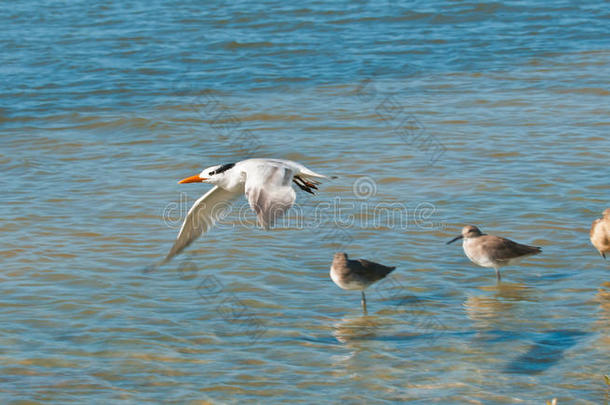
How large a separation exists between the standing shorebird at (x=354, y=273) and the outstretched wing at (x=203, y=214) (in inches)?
55.0

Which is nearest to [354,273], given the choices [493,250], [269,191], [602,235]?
[269,191]

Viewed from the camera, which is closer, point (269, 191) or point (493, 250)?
point (269, 191)

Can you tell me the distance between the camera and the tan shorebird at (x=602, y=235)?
976cm

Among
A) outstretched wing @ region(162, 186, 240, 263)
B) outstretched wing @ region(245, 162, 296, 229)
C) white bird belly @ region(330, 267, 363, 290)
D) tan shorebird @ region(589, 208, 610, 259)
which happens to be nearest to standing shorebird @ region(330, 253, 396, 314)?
white bird belly @ region(330, 267, 363, 290)

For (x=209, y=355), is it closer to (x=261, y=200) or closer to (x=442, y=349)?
(x=261, y=200)

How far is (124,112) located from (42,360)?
1037 cm

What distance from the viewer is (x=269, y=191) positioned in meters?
8.30

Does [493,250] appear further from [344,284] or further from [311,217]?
[311,217]

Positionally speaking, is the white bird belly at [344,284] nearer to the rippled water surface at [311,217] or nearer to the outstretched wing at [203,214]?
the rippled water surface at [311,217]

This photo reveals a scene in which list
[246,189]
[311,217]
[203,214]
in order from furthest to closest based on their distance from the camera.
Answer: [311,217]
[203,214]
[246,189]

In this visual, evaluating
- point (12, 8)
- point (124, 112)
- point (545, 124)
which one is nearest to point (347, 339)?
point (545, 124)

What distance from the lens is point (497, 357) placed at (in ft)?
26.0

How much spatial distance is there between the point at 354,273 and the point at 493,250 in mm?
1512

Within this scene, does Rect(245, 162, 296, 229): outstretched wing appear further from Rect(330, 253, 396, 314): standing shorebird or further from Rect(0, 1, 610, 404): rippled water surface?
Rect(0, 1, 610, 404): rippled water surface
